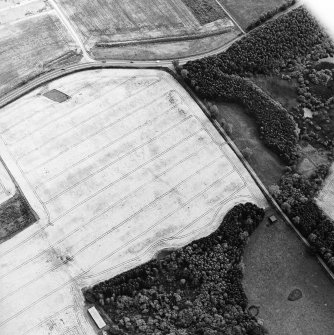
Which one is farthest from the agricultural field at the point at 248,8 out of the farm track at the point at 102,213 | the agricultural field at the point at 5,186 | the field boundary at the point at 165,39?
the agricultural field at the point at 5,186

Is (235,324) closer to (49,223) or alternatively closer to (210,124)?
(49,223)

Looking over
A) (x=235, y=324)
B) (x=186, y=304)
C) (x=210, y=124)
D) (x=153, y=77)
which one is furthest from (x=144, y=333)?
(x=153, y=77)

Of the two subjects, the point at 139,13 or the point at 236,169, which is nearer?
the point at 236,169

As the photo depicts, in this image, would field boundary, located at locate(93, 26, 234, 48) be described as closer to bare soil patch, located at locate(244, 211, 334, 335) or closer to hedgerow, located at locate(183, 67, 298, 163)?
hedgerow, located at locate(183, 67, 298, 163)

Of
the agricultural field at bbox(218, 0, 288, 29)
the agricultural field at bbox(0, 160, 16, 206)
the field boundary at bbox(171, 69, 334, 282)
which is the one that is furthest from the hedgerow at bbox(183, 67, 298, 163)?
the agricultural field at bbox(0, 160, 16, 206)

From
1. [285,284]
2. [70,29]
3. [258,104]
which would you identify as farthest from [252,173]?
[70,29]

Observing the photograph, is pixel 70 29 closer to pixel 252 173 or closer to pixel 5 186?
pixel 5 186

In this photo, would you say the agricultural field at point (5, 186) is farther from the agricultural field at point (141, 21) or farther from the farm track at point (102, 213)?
the agricultural field at point (141, 21)
